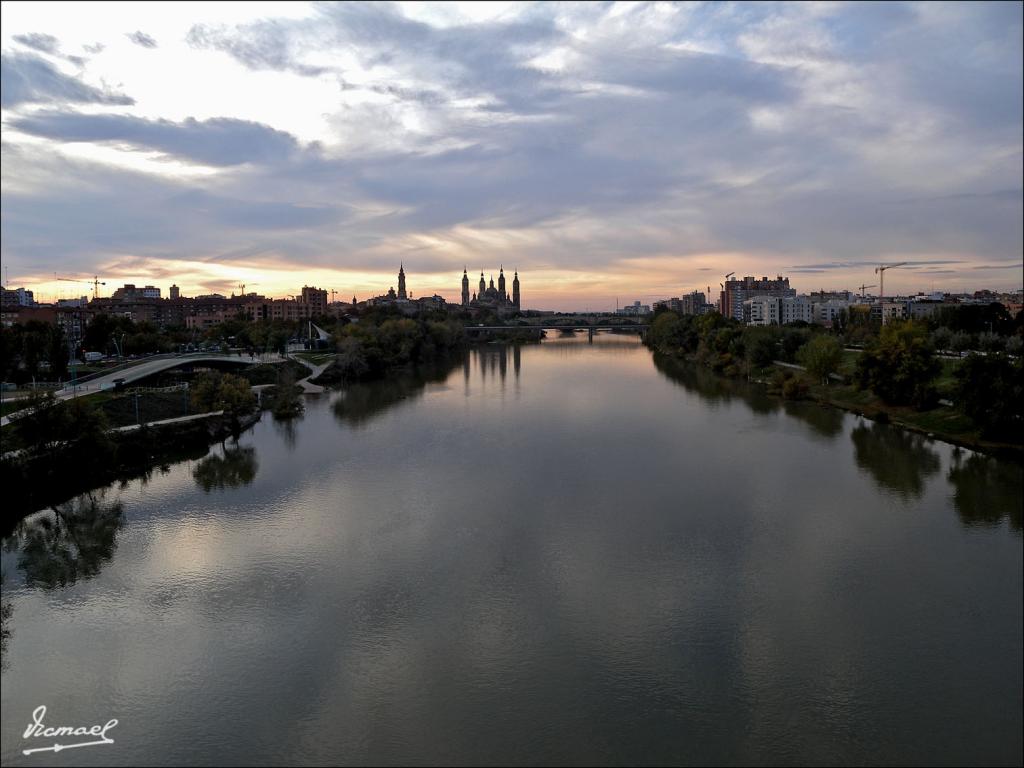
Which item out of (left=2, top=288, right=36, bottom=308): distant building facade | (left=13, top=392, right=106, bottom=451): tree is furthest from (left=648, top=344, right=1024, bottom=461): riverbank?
(left=2, top=288, right=36, bottom=308): distant building facade

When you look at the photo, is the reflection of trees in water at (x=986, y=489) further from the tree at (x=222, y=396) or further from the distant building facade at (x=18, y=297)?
the distant building facade at (x=18, y=297)

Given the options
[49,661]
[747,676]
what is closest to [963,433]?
[747,676]

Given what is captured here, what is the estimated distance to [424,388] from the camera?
21.1 meters

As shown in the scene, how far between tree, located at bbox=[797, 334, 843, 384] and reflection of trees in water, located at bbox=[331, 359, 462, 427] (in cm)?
1020

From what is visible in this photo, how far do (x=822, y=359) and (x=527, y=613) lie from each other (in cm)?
1488

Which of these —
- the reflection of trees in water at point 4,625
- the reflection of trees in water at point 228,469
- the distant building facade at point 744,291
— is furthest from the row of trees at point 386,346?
the distant building facade at point 744,291

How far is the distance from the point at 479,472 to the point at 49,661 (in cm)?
605

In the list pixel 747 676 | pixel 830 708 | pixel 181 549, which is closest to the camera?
pixel 830 708

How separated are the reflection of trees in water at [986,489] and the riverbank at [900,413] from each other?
53 centimetres

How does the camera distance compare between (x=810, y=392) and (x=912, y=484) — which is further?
(x=810, y=392)

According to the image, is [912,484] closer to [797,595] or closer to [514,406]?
[797,595]

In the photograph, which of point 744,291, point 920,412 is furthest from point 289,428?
point 744,291

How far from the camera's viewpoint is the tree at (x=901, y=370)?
14.3 metres

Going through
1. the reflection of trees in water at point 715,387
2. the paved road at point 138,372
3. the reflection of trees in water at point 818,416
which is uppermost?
the paved road at point 138,372
